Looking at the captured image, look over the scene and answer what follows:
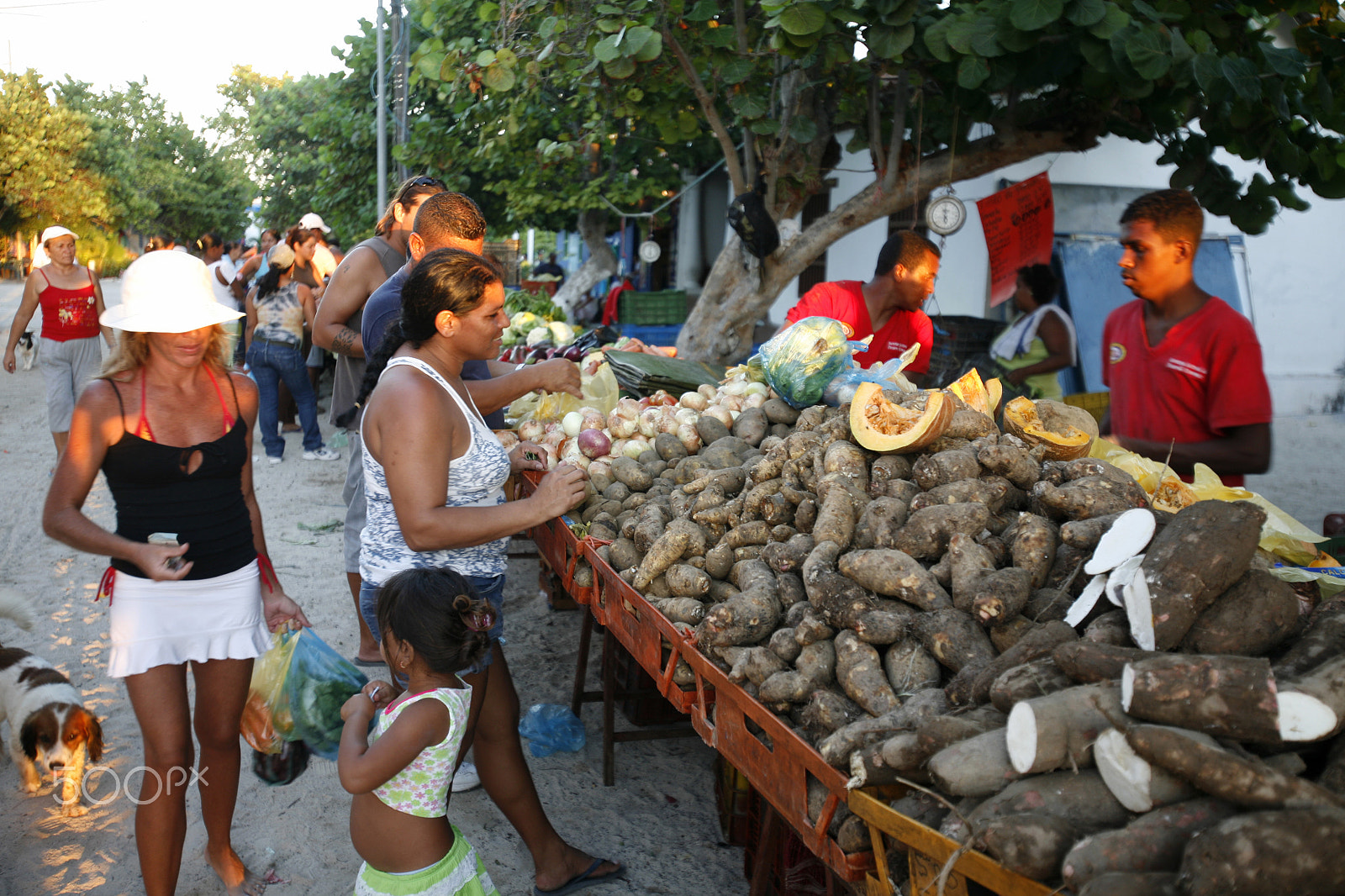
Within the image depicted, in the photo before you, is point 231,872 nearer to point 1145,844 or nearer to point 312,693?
point 312,693

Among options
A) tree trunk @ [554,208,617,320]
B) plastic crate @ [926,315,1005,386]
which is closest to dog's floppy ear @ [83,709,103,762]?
plastic crate @ [926,315,1005,386]

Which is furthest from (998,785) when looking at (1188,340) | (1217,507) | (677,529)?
(1188,340)

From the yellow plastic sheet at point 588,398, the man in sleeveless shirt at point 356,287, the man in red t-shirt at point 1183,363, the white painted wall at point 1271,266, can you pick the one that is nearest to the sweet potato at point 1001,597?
the man in red t-shirt at point 1183,363

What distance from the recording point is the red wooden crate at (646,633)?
2.56m

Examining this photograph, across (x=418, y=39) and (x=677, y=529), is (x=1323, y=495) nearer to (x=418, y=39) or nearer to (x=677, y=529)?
(x=677, y=529)

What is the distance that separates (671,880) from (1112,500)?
6.71 ft

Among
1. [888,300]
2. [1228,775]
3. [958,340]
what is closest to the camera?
[1228,775]

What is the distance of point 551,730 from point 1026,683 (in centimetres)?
283

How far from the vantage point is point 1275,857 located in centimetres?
123

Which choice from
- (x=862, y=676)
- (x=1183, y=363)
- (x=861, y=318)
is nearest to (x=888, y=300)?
(x=861, y=318)

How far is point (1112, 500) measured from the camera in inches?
93.7

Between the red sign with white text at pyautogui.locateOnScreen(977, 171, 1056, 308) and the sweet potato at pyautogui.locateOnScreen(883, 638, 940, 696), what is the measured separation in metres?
6.87

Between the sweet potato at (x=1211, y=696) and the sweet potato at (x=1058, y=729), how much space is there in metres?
0.07

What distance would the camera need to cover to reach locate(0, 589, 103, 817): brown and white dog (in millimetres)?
3350
